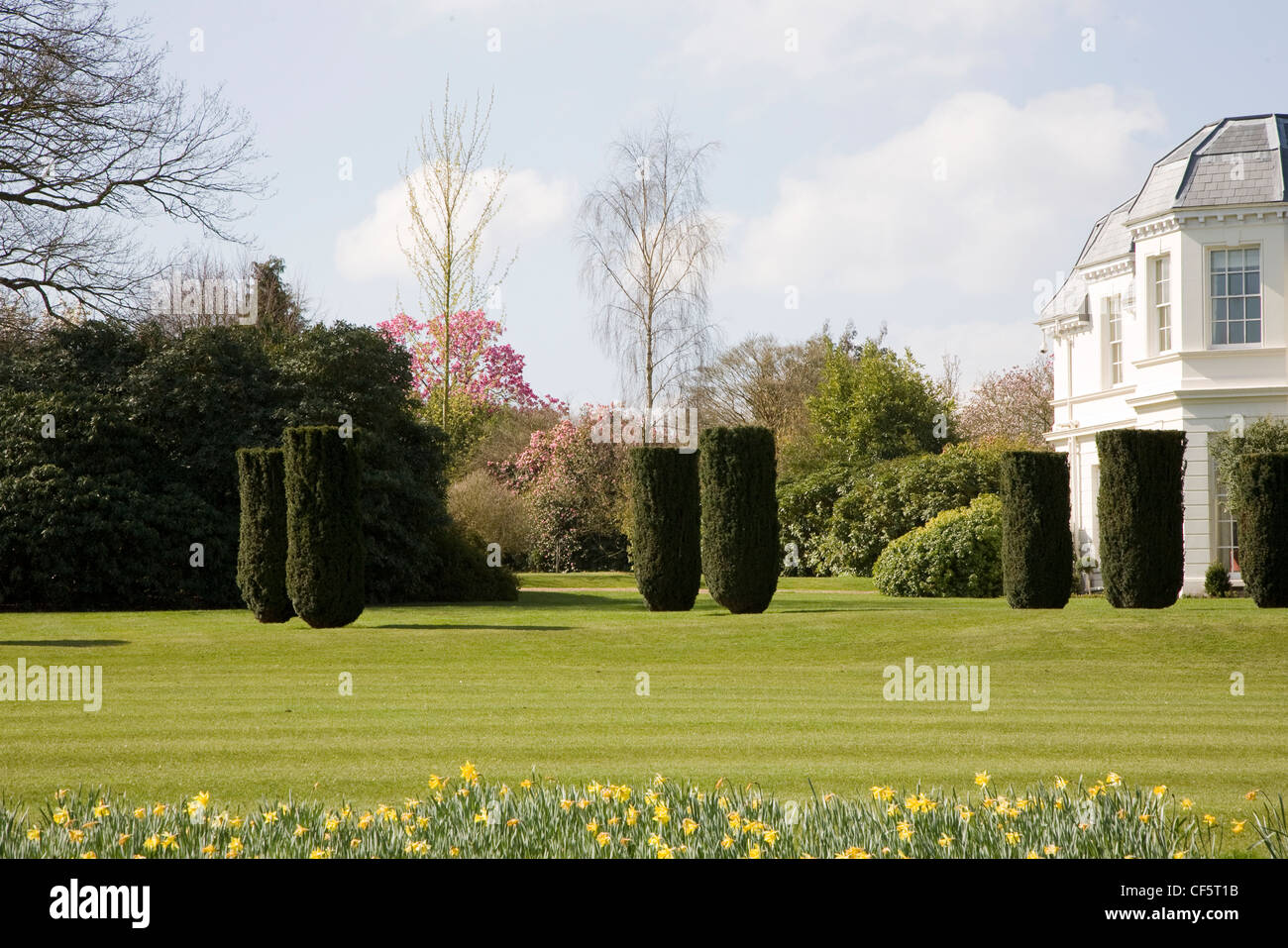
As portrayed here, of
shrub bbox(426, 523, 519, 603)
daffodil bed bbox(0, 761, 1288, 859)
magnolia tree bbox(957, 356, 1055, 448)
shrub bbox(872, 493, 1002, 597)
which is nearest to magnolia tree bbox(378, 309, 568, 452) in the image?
shrub bbox(426, 523, 519, 603)

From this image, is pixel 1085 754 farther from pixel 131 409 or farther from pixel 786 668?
pixel 131 409

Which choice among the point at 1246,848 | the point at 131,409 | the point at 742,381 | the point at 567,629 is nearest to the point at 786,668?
the point at 567,629

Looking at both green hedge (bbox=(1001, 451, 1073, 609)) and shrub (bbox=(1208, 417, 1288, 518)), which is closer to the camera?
green hedge (bbox=(1001, 451, 1073, 609))

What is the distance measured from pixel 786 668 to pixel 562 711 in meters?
4.41

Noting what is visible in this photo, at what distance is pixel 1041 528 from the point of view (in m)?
17.9

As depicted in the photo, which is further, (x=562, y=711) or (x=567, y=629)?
(x=567, y=629)

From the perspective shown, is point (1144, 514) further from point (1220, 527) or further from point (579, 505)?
point (579, 505)

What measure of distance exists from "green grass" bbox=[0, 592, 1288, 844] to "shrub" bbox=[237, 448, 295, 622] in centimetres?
Answer: 73

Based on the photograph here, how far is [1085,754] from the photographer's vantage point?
8422 mm

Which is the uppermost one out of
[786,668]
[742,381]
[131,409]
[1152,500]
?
[742,381]

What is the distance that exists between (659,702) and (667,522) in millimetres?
8064

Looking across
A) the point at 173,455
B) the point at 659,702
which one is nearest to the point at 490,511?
the point at 173,455

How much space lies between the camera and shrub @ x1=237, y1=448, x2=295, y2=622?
1867cm

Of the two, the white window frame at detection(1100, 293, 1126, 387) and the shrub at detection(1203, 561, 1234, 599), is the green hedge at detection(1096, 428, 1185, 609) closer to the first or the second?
the shrub at detection(1203, 561, 1234, 599)
